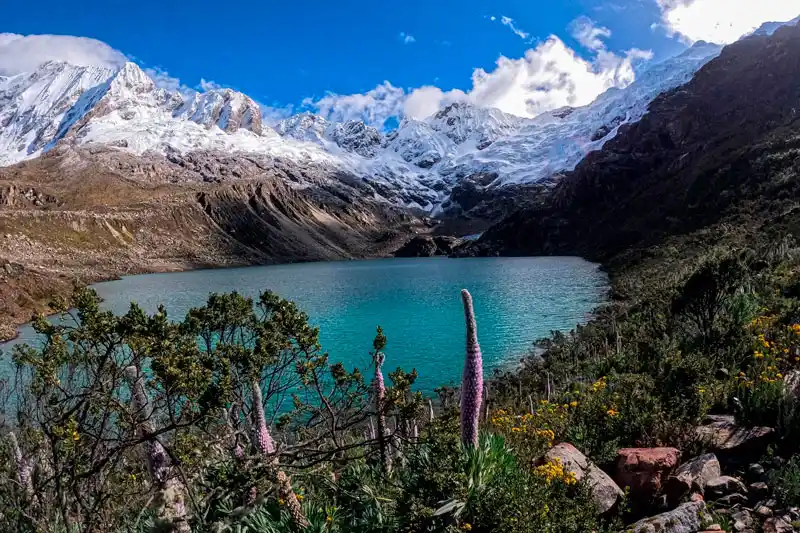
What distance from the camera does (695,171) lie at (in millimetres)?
98625

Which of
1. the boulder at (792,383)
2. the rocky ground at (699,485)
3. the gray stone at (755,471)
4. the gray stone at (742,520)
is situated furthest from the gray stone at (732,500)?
the boulder at (792,383)

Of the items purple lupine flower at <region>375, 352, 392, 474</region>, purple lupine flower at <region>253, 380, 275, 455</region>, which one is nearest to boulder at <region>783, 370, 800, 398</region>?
purple lupine flower at <region>375, 352, 392, 474</region>

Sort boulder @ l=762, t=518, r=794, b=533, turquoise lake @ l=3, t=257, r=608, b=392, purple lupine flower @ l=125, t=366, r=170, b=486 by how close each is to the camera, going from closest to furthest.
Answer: boulder @ l=762, t=518, r=794, b=533, purple lupine flower @ l=125, t=366, r=170, b=486, turquoise lake @ l=3, t=257, r=608, b=392

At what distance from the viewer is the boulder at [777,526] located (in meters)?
5.20

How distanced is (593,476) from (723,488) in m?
1.56

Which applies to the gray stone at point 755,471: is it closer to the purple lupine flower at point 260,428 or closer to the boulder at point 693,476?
the boulder at point 693,476

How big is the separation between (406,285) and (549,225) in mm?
89461

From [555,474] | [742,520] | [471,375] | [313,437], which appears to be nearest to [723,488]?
[742,520]

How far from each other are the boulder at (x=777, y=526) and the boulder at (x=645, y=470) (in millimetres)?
1268

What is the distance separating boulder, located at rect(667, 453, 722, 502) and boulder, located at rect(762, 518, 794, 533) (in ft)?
2.72

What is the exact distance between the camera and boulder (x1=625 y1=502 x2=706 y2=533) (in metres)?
5.46

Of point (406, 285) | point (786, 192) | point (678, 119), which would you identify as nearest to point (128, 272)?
point (406, 285)

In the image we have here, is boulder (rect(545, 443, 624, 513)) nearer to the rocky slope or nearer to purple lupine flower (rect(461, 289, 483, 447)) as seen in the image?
purple lupine flower (rect(461, 289, 483, 447))

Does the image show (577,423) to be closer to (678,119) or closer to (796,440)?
(796,440)
